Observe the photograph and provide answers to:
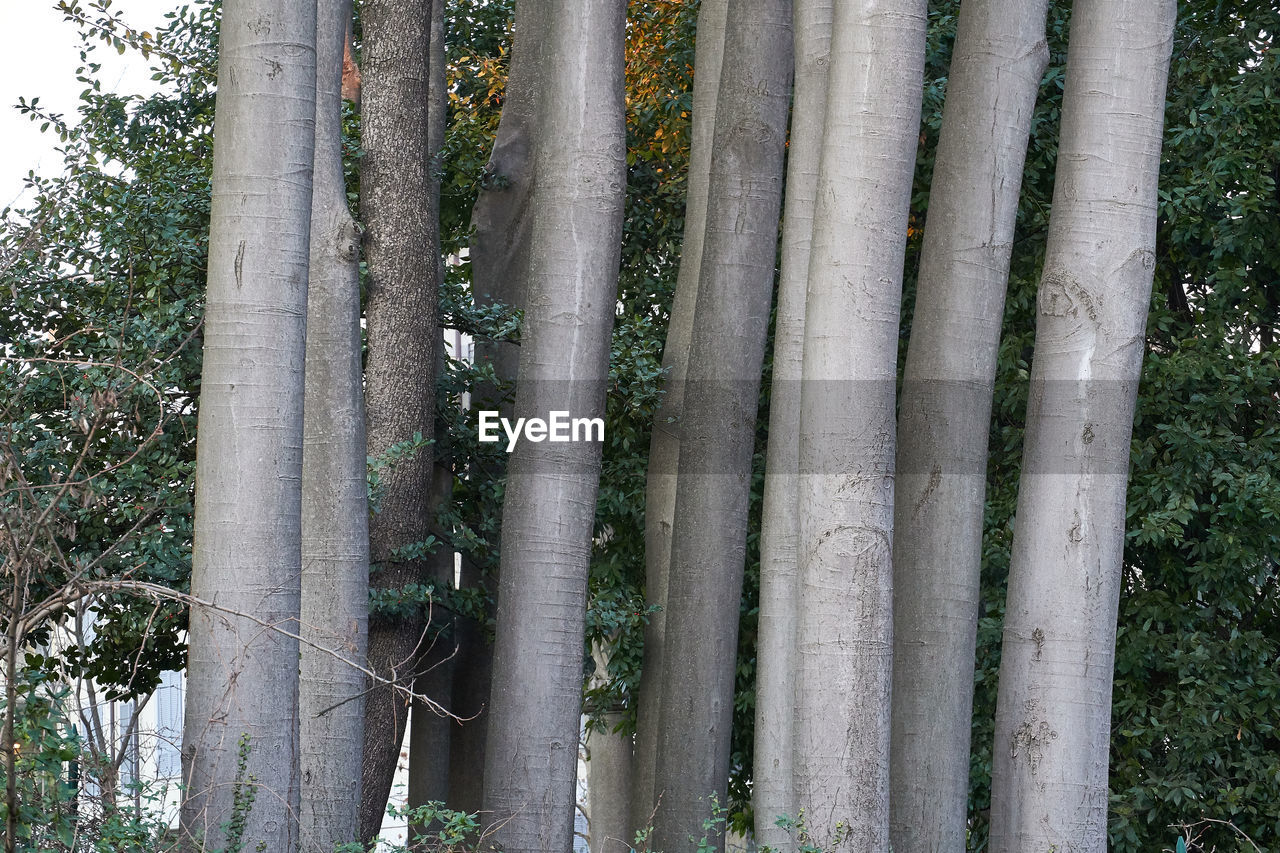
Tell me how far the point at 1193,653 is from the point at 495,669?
4633 mm

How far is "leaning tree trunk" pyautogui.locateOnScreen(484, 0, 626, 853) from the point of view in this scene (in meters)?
6.74

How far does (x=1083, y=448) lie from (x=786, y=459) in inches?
65.7

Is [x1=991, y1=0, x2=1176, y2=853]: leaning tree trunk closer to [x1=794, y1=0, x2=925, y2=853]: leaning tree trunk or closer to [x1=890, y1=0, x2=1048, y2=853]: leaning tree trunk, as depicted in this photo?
[x1=890, y1=0, x2=1048, y2=853]: leaning tree trunk

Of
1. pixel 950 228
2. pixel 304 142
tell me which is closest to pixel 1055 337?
pixel 950 228

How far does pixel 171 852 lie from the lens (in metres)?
4.66

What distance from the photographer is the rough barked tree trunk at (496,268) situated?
10.3 m

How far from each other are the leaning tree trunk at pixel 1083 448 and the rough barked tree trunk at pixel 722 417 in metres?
1.73

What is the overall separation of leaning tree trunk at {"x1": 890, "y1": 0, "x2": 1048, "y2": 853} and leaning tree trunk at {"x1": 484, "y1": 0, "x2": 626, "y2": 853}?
162 cm

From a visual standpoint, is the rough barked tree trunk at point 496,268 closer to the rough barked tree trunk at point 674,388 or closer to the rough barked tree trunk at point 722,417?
the rough barked tree trunk at point 674,388

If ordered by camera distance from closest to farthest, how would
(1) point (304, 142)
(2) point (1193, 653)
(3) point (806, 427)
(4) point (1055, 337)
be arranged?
(1) point (304, 142), (3) point (806, 427), (4) point (1055, 337), (2) point (1193, 653)

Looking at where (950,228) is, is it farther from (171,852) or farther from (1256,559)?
(171,852)

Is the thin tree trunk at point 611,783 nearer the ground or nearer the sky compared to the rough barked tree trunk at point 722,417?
nearer the ground

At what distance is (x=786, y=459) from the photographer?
7543 millimetres

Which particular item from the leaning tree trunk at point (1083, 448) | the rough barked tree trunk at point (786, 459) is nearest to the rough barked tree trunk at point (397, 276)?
the rough barked tree trunk at point (786, 459)
